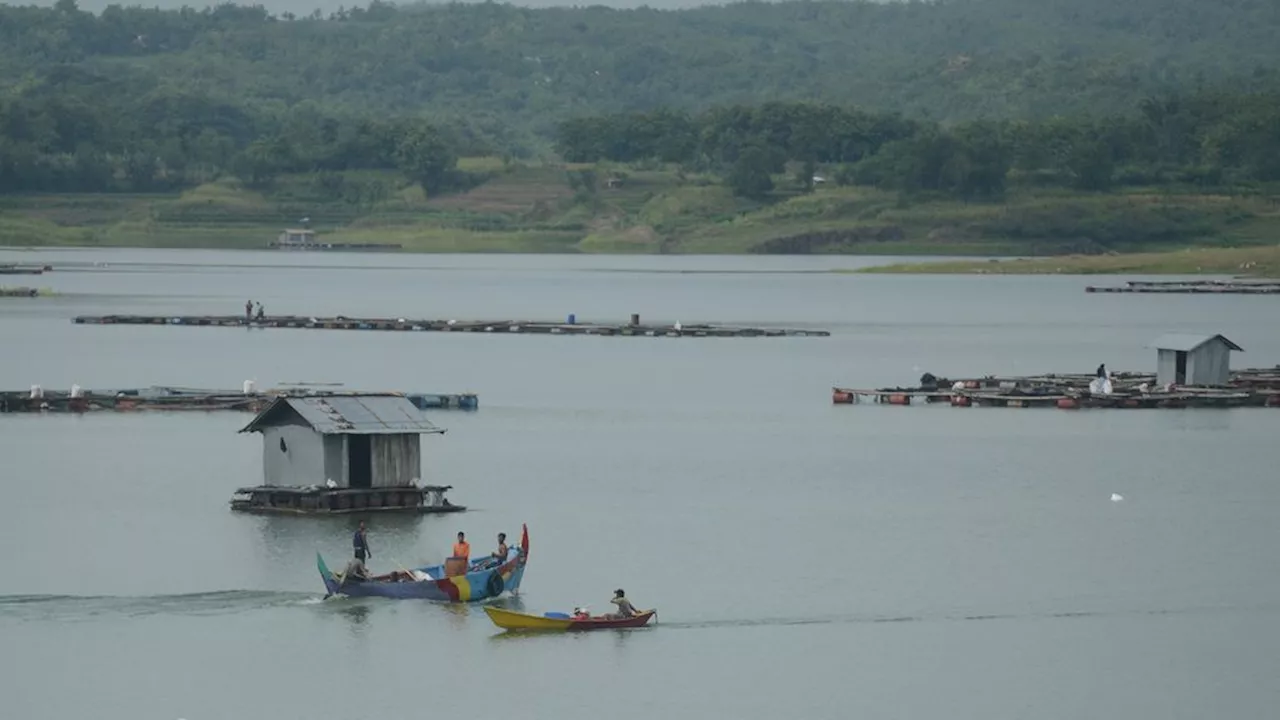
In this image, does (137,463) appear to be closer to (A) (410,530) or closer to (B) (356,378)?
(A) (410,530)

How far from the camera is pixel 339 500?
5688cm

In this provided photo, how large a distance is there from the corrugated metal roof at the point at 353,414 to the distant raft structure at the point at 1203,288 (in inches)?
4534

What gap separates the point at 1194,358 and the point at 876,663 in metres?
47.0

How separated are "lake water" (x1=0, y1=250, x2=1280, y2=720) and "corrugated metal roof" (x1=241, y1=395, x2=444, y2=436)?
2.16 m

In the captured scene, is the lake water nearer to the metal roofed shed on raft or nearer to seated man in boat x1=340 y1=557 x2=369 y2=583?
seated man in boat x1=340 y1=557 x2=369 y2=583

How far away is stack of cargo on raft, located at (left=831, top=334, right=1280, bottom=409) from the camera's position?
278 ft

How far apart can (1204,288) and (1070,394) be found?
86.7m

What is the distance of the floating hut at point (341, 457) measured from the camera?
57.0 m

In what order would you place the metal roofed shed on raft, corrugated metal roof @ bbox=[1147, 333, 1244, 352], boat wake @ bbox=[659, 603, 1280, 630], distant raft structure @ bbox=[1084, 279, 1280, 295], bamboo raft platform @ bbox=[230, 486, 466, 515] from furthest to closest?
distant raft structure @ bbox=[1084, 279, 1280, 295]
the metal roofed shed on raft
corrugated metal roof @ bbox=[1147, 333, 1244, 352]
bamboo raft platform @ bbox=[230, 486, 466, 515]
boat wake @ bbox=[659, 603, 1280, 630]

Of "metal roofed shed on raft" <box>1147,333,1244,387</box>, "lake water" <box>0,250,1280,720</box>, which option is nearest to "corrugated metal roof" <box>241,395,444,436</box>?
"lake water" <box>0,250,1280,720</box>

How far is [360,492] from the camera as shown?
57031 millimetres

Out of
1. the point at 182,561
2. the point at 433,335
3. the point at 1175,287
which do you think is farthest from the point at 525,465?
the point at 1175,287

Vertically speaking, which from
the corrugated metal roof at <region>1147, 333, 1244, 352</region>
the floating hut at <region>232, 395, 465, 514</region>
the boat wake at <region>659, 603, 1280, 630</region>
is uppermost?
the corrugated metal roof at <region>1147, 333, 1244, 352</region>

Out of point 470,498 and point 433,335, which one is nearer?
point 470,498
